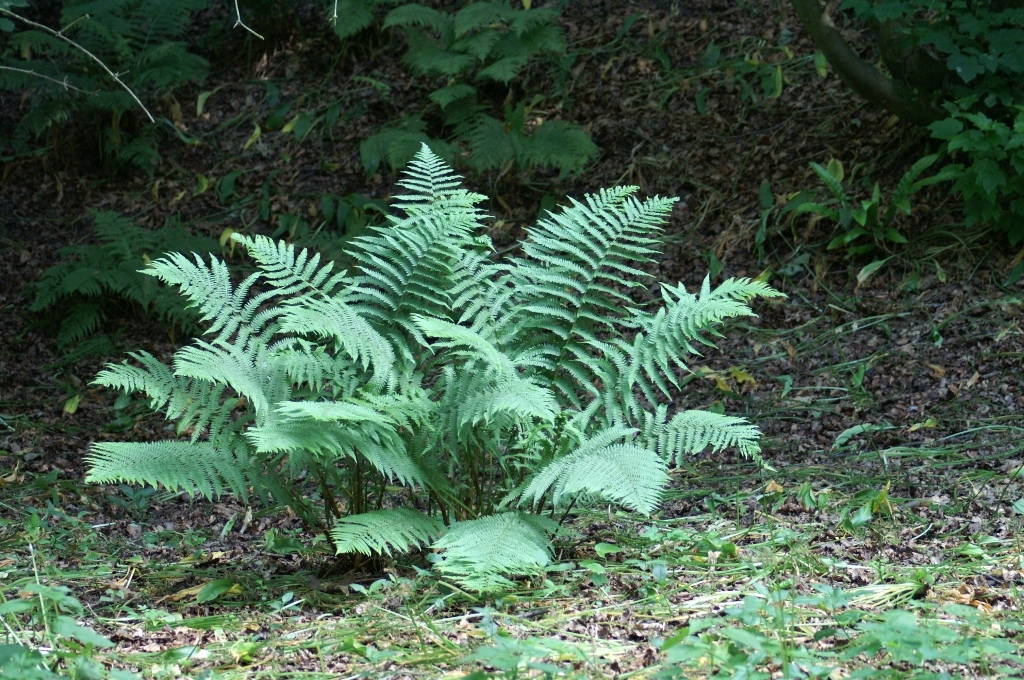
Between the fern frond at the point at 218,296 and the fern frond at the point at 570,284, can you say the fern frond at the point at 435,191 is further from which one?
the fern frond at the point at 218,296

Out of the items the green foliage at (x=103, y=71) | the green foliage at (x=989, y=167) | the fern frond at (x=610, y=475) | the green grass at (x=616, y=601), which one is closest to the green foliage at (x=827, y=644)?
the green grass at (x=616, y=601)

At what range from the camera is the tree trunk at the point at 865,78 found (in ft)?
15.9

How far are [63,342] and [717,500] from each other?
3539 millimetres

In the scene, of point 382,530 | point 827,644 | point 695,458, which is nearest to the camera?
point 827,644

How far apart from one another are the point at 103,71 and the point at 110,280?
2.01 meters

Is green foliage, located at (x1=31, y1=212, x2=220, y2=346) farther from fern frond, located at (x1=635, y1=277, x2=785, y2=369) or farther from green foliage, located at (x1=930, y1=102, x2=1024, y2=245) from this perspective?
green foliage, located at (x1=930, y1=102, x2=1024, y2=245)

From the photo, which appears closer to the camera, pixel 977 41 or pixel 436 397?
pixel 436 397

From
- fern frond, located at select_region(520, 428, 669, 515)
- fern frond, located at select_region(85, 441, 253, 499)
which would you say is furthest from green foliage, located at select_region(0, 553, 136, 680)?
fern frond, located at select_region(520, 428, 669, 515)

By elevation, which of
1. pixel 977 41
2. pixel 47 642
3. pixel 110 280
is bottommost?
pixel 47 642

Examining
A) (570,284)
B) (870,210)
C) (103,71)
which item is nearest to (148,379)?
(570,284)

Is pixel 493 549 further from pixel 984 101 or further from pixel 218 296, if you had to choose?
pixel 984 101

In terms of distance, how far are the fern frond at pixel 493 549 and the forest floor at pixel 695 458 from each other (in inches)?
3.6

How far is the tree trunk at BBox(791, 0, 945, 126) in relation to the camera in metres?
4.84

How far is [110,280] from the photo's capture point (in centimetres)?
512
